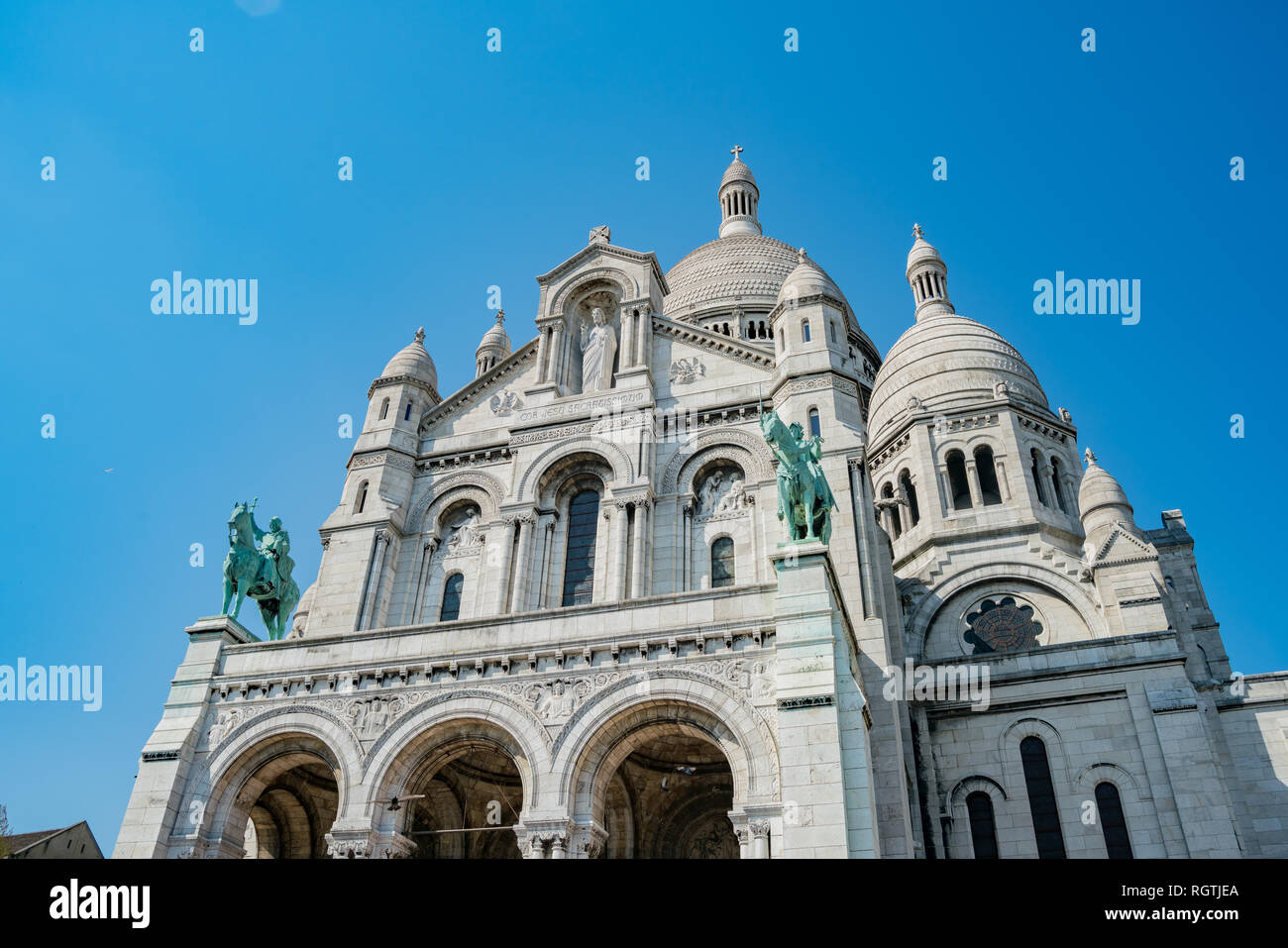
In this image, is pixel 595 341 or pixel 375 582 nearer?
pixel 375 582

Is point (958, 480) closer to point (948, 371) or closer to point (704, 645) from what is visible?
point (948, 371)

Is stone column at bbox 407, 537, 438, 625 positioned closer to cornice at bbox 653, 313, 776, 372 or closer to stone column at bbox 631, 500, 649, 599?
stone column at bbox 631, 500, 649, 599

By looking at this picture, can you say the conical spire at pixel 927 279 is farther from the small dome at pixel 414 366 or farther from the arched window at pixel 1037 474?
the small dome at pixel 414 366

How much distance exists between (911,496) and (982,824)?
15193 mm

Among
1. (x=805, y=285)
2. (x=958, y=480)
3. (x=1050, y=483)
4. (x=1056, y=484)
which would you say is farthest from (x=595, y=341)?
(x=1056, y=484)

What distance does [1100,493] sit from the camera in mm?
33812

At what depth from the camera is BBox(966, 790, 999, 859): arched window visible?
2664 cm

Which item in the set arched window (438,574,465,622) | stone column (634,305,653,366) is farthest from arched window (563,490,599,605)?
stone column (634,305,653,366)

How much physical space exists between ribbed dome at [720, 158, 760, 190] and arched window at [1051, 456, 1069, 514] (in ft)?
109

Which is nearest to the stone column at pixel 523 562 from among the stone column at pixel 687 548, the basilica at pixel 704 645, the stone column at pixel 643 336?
the basilica at pixel 704 645

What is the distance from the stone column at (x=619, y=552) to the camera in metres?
25.3

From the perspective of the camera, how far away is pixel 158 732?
A: 70.0 feet

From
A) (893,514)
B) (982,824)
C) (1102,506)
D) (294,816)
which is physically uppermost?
(893,514)
